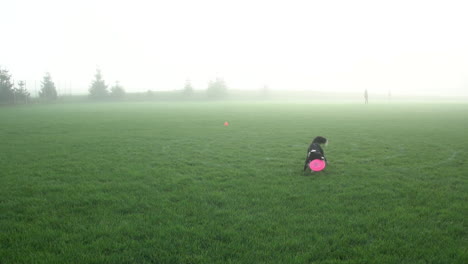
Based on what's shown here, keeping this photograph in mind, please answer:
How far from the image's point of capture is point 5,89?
50.8 meters

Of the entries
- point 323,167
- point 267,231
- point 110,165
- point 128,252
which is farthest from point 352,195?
point 110,165

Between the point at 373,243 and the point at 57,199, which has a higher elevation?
the point at 57,199

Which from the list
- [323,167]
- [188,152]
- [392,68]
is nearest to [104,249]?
[323,167]

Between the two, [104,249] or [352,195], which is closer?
[104,249]

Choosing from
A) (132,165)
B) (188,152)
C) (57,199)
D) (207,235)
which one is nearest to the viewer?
(207,235)

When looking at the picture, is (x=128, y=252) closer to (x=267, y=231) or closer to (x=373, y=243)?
(x=267, y=231)

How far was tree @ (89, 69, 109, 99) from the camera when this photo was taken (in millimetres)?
75312

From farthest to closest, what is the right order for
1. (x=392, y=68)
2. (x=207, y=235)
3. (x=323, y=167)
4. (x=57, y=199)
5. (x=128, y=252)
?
(x=392, y=68), (x=323, y=167), (x=57, y=199), (x=207, y=235), (x=128, y=252)

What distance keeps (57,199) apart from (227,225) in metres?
3.45

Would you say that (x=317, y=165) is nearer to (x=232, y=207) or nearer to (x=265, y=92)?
(x=232, y=207)

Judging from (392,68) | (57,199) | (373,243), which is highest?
(392,68)

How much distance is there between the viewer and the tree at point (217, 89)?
8412 centimetres

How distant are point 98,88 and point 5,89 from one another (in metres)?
26.0

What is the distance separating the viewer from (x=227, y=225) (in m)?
4.68
